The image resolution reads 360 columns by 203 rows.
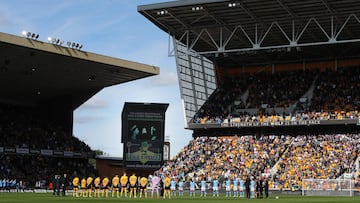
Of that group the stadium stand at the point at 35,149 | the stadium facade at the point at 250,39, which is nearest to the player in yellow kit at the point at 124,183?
the stadium facade at the point at 250,39

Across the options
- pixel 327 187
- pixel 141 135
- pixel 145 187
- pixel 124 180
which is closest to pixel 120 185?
pixel 124 180

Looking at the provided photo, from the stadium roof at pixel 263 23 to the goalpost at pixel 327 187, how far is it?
11.6 metres

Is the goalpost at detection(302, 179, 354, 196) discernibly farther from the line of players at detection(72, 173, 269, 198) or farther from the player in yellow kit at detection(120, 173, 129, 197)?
the player in yellow kit at detection(120, 173, 129, 197)

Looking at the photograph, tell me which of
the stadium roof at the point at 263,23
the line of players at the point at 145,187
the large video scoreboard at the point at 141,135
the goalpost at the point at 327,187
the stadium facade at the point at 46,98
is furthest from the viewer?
the stadium facade at the point at 46,98

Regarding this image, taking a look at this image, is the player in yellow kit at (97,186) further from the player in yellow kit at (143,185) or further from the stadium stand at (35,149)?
the stadium stand at (35,149)

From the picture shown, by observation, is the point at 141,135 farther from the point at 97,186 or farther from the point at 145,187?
the point at 145,187

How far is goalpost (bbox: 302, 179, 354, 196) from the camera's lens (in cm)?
4853

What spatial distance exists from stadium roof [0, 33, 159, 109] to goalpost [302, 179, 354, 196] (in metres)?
22.2

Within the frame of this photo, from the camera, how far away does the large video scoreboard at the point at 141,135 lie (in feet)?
179

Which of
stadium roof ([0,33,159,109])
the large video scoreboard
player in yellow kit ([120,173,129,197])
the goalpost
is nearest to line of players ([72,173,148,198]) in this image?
player in yellow kit ([120,173,129,197])

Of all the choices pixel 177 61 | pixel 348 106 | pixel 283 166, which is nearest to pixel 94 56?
pixel 177 61

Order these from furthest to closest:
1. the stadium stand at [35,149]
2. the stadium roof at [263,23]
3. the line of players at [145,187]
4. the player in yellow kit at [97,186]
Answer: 1. the stadium stand at [35,149]
2. the stadium roof at [263,23]
3. the player in yellow kit at [97,186]
4. the line of players at [145,187]

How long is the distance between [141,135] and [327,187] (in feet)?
51.5

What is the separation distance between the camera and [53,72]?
65.1 m
